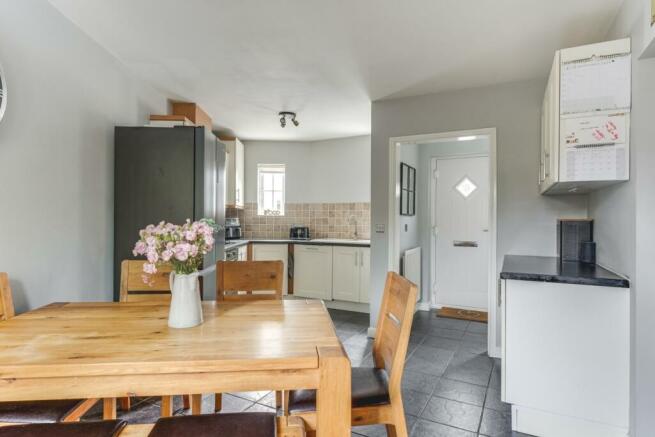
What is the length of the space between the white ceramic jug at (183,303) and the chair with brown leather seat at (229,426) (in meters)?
0.36

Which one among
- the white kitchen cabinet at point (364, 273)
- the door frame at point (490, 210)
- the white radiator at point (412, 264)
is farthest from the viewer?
the white kitchen cabinet at point (364, 273)

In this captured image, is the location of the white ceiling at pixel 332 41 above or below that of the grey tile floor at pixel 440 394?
above

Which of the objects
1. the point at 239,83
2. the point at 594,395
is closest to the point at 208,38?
the point at 239,83

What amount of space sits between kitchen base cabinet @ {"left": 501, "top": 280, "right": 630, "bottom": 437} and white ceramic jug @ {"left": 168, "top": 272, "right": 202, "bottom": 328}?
1.60m

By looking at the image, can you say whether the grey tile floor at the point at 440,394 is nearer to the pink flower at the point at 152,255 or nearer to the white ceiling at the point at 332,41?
the pink flower at the point at 152,255

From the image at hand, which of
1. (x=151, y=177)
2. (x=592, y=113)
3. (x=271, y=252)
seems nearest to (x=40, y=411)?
(x=151, y=177)

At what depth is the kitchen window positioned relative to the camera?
5410 millimetres

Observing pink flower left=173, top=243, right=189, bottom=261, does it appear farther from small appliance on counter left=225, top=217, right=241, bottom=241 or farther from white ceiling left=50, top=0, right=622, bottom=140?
small appliance on counter left=225, top=217, right=241, bottom=241

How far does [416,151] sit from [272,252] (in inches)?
91.2

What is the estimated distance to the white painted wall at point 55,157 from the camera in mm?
1769

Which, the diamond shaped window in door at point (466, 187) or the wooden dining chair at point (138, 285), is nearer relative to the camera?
the wooden dining chair at point (138, 285)

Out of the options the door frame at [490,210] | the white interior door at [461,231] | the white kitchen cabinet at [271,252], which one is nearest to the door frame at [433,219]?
the white interior door at [461,231]

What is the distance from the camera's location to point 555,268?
2107mm

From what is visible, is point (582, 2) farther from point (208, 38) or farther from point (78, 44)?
point (78, 44)
